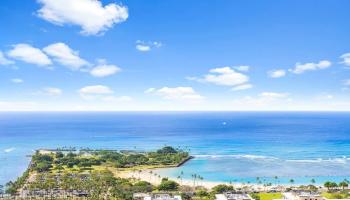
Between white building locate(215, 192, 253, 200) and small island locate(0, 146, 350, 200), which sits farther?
small island locate(0, 146, 350, 200)

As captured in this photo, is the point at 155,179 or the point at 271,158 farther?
the point at 271,158

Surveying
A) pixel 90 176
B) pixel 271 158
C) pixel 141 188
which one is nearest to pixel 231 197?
pixel 141 188

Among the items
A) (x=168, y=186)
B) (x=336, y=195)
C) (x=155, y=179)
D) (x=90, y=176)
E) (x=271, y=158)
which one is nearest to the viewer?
(x=336, y=195)

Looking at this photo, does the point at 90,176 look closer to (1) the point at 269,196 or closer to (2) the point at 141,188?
(2) the point at 141,188

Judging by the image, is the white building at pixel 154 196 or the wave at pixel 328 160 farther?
the wave at pixel 328 160

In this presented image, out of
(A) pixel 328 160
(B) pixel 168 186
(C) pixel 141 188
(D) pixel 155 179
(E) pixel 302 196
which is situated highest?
(A) pixel 328 160

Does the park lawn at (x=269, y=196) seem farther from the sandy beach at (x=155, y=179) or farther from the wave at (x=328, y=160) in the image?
the wave at (x=328, y=160)

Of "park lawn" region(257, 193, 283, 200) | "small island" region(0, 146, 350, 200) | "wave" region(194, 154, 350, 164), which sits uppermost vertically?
"wave" region(194, 154, 350, 164)

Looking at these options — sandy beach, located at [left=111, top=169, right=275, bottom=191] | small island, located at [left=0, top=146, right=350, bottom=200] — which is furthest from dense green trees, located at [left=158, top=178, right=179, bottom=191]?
sandy beach, located at [left=111, top=169, right=275, bottom=191]

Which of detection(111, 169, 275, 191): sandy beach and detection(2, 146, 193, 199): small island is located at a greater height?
detection(2, 146, 193, 199): small island

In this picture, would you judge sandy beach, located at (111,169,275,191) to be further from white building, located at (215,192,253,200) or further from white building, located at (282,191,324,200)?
white building, located at (215,192,253,200)

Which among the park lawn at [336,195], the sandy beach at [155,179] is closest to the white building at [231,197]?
the sandy beach at [155,179]
